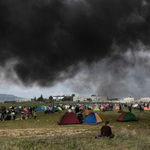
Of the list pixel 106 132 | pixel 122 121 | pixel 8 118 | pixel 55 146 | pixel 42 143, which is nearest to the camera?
pixel 55 146

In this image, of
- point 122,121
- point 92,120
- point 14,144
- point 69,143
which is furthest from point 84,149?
point 122,121

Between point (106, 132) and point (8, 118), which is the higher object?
point (106, 132)

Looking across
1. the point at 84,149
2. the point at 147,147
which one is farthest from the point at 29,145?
the point at 147,147

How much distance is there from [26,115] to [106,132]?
768 inches

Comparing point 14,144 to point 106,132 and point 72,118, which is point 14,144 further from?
point 72,118

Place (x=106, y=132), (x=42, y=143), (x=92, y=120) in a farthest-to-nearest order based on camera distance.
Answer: (x=92, y=120) < (x=106, y=132) < (x=42, y=143)

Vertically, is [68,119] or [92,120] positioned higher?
[68,119]

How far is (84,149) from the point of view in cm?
756

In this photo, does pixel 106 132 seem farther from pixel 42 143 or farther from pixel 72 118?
pixel 72 118

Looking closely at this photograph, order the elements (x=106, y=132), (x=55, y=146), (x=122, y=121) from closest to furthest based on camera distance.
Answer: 1. (x=55, y=146)
2. (x=106, y=132)
3. (x=122, y=121)

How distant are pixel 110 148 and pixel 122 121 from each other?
12.8 meters

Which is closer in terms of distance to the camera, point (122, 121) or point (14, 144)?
point (14, 144)

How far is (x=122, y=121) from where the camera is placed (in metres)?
19.4

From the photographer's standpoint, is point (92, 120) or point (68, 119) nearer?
point (92, 120)
